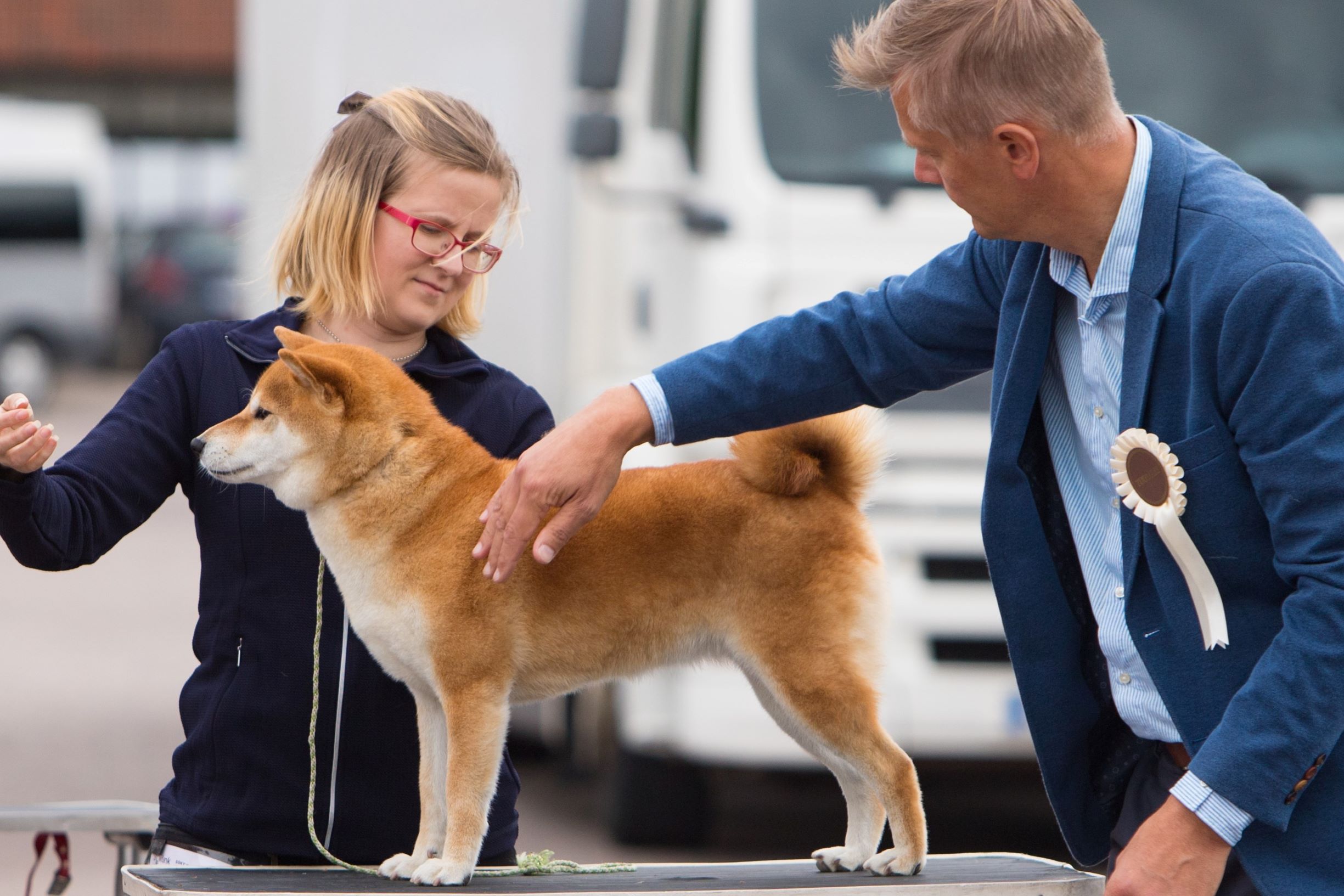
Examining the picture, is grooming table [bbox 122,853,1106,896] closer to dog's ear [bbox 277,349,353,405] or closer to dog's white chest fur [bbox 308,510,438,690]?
dog's white chest fur [bbox 308,510,438,690]

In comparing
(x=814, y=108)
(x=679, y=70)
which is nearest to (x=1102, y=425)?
(x=814, y=108)

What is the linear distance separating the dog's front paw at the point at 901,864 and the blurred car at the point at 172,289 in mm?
26038

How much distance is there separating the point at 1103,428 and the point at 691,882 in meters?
1.05

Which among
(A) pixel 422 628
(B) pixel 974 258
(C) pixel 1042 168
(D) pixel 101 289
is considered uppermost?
(C) pixel 1042 168

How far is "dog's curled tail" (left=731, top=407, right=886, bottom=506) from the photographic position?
2.97 metres

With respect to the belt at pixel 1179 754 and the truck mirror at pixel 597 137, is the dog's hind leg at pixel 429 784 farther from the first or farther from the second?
the truck mirror at pixel 597 137

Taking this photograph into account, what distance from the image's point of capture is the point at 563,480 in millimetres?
2408

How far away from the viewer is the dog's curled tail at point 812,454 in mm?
2973

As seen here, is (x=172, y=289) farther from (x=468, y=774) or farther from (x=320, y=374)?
(x=468, y=774)

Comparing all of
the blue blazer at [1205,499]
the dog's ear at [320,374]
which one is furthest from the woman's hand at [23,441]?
the blue blazer at [1205,499]

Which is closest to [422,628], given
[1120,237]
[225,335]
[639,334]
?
[225,335]

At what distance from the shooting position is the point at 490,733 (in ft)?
8.43

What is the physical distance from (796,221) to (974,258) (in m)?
2.48

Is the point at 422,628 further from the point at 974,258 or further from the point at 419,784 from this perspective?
the point at 974,258
